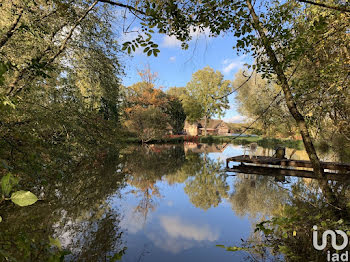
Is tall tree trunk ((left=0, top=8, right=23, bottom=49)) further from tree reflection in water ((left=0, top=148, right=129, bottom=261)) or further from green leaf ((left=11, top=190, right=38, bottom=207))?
green leaf ((left=11, top=190, right=38, bottom=207))

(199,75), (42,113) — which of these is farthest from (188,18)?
(199,75)

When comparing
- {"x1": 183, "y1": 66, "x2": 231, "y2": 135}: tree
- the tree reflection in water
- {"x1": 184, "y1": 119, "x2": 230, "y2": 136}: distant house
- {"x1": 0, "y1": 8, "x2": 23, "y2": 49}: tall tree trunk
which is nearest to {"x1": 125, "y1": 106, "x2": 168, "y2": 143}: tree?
{"x1": 183, "y1": 66, "x2": 231, "y2": 135}: tree

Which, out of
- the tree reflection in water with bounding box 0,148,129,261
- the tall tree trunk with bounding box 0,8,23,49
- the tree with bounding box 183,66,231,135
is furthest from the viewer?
the tree with bounding box 183,66,231,135

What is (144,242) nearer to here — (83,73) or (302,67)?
(83,73)

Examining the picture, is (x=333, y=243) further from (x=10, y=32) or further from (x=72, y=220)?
(x=10, y=32)

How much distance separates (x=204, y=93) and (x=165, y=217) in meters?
41.4

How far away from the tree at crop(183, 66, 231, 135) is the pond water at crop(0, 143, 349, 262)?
36.6m

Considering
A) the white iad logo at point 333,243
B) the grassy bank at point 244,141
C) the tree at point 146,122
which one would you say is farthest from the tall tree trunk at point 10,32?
the tree at point 146,122

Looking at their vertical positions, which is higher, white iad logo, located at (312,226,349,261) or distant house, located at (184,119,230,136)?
distant house, located at (184,119,230,136)

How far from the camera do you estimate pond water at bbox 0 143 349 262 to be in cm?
430

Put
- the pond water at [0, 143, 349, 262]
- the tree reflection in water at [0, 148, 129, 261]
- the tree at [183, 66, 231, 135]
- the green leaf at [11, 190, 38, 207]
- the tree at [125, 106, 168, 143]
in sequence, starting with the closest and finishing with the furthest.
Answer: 1. the green leaf at [11, 190, 38, 207]
2. the pond water at [0, 143, 349, 262]
3. the tree reflection in water at [0, 148, 129, 261]
4. the tree at [125, 106, 168, 143]
5. the tree at [183, 66, 231, 135]

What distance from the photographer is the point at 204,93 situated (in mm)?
46469

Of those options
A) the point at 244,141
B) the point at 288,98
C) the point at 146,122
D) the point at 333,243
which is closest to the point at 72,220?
the point at 333,243

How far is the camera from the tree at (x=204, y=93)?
46.0 metres
